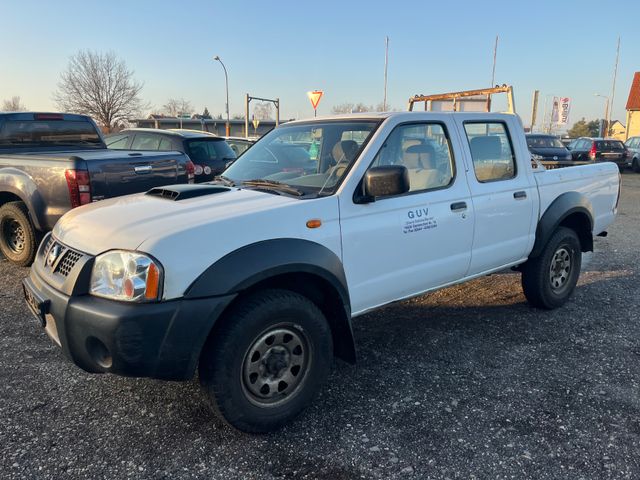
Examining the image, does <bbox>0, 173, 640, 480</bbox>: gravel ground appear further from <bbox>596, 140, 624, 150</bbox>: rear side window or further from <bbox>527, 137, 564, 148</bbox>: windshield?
<bbox>596, 140, 624, 150</bbox>: rear side window

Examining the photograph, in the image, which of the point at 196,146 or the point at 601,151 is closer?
the point at 196,146

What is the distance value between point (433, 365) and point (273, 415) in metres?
1.44

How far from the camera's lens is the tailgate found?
17.4ft

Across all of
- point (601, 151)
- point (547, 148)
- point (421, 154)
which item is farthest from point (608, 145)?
point (421, 154)

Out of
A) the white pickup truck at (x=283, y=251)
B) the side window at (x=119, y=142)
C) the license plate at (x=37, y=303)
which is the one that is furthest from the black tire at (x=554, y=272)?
the side window at (x=119, y=142)

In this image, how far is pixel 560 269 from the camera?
5117mm

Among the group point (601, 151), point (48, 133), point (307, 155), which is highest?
point (48, 133)

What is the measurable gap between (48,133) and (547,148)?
690 inches

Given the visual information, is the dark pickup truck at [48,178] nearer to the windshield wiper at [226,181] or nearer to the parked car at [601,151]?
the windshield wiper at [226,181]

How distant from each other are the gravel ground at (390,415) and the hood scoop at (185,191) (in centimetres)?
129

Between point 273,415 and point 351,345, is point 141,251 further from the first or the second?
point 351,345

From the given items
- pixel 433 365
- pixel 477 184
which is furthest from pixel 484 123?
pixel 433 365

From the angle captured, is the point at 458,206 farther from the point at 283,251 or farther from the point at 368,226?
the point at 283,251

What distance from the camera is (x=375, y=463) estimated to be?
269cm
